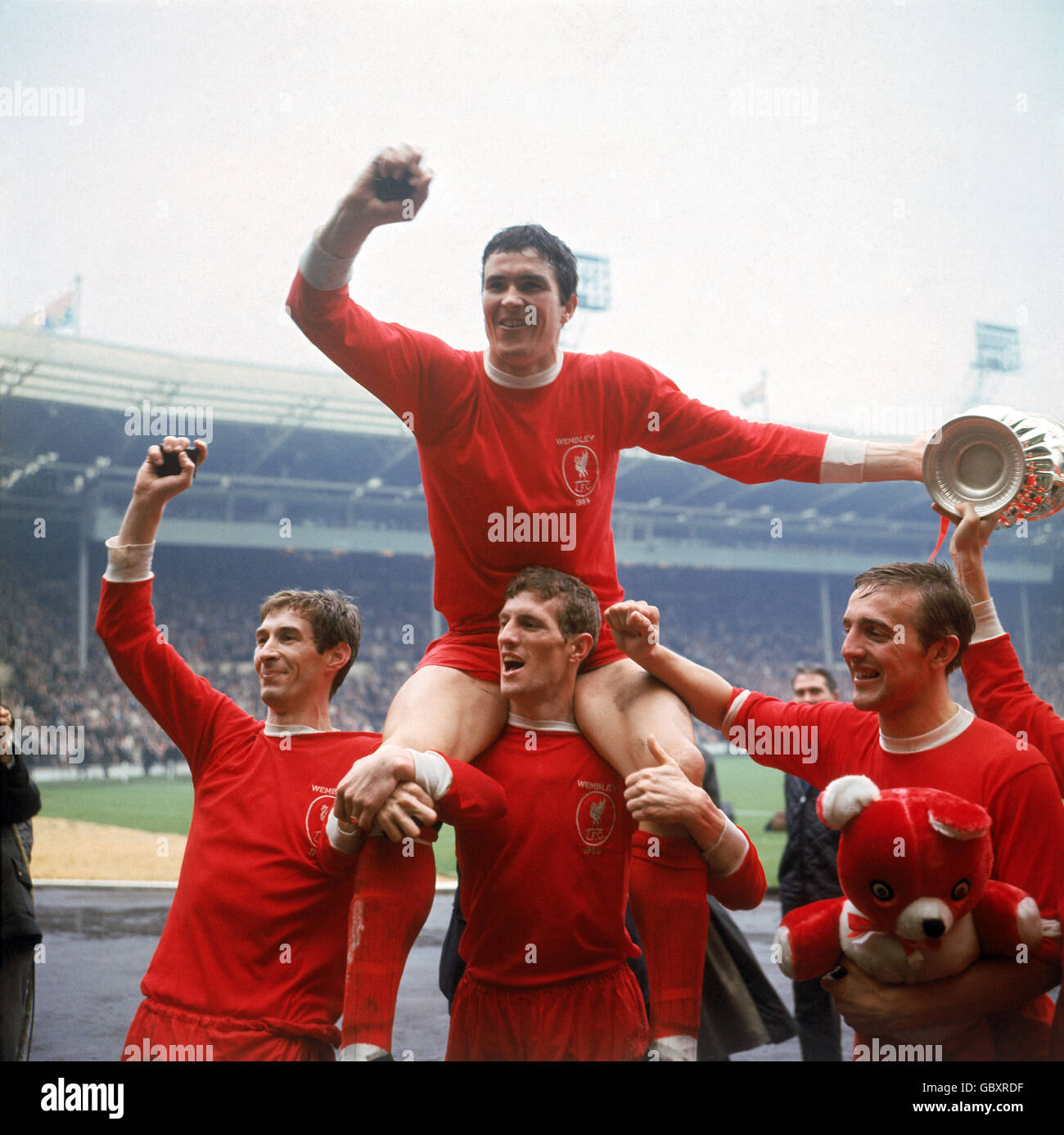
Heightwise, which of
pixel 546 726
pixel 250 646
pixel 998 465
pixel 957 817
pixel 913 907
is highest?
pixel 998 465

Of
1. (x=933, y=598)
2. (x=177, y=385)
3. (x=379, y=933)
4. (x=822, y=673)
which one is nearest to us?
(x=379, y=933)

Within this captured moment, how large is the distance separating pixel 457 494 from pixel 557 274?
703 mm

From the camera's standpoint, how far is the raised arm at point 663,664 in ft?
8.85

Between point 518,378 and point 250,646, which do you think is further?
point 250,646

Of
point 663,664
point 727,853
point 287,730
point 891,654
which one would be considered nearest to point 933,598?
point 891,654

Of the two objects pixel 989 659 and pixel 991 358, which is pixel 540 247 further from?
pixel 991 358

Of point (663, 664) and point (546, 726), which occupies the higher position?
point (663, 664)

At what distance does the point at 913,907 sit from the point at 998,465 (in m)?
1.32

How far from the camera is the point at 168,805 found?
15.6 metres

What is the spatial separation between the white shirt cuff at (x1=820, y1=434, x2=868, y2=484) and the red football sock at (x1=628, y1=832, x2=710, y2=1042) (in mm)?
1180

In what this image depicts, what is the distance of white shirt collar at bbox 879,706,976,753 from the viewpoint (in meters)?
2.57

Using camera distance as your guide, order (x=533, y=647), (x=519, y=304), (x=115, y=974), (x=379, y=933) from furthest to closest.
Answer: (x=115, y=974) → (x=519, y=304) → (x=533, y=647) → (x=379, y=933)
